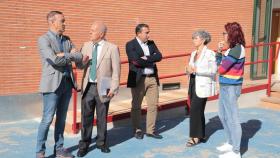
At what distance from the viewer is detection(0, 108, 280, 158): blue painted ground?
209 inches

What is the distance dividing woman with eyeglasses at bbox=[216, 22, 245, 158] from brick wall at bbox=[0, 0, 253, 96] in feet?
11.5

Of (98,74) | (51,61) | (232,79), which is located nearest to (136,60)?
(98,74)

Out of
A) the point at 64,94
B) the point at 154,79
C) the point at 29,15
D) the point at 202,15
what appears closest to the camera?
the point at 64,94

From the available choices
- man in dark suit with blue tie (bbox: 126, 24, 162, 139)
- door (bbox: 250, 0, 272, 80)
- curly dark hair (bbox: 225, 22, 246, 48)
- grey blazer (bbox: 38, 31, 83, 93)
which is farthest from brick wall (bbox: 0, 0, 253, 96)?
curly dark hair (bbox: 225, 22, 246, 48)

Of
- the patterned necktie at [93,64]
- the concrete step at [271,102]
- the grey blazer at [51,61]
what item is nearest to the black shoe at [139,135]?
the patterned necktie at [93,64]

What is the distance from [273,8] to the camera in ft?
37.5

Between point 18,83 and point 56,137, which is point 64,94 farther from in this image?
point 18,83

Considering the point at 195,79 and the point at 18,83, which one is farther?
the point at 18,83

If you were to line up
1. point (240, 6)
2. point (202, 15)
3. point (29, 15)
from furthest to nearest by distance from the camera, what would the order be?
1. point (240, 6)
2. point (202, 15)
3. point (29, 15)

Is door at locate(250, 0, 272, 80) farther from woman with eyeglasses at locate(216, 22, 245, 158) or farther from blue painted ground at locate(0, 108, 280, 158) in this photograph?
woman with eyeglasses at locate(216, 22, 245, 158)

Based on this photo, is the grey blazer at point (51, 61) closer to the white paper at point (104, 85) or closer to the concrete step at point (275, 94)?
the white paper at point (104, 85)

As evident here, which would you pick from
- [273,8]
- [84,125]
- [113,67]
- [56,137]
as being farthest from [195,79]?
[273,8]

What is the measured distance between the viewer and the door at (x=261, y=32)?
430 inches

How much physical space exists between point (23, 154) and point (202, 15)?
617 centimetres
